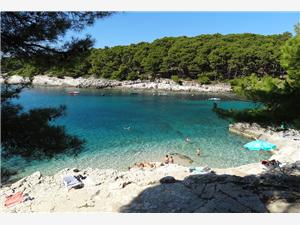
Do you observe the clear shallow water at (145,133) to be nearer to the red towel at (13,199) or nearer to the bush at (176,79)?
the red towel at (13,199)

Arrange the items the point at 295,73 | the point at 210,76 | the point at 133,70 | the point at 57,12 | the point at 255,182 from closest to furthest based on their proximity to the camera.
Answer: the point at 57,12 → the point at 295,73 → the point at 255,182 → the point at 210,76 → the point at 133,70

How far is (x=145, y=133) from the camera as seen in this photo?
1180 inches

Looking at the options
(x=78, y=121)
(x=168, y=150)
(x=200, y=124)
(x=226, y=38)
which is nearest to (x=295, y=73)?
(x=168, y=150)

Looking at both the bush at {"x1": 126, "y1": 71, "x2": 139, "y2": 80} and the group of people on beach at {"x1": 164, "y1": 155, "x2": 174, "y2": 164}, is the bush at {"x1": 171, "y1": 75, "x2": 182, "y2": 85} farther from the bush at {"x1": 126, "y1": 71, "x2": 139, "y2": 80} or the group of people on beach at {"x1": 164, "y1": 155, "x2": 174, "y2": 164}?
the group of people on beach at {"x1": 164, "y1": 155, "x2": 174, "y2": 164}

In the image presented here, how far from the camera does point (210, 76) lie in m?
69.9

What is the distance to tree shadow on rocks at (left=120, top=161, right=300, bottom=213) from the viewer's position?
9.28 meters

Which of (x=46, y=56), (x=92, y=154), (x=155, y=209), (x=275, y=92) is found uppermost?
(x=46, y=56)

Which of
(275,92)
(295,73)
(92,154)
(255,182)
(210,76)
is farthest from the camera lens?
(210,76)

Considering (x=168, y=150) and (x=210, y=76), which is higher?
(x=210, y=76)

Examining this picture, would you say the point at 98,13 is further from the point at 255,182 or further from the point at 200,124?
the point at 200,124

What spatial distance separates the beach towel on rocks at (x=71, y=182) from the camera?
14.9 meters

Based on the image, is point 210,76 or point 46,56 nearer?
point 46,56

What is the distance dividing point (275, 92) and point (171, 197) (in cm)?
488

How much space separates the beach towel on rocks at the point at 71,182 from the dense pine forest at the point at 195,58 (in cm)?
4273
